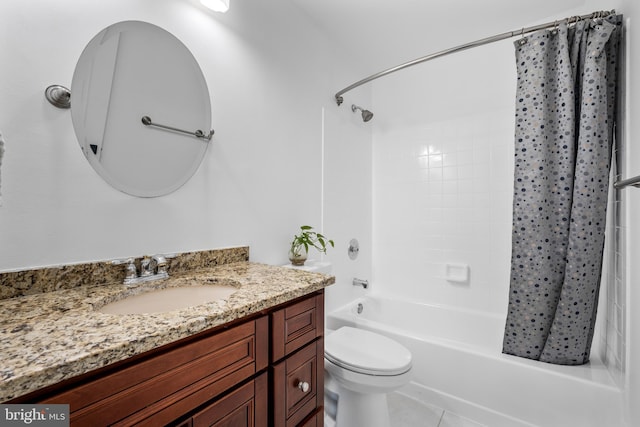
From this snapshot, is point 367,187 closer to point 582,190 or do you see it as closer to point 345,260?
point 345,260

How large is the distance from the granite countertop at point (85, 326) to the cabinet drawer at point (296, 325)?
5 cm

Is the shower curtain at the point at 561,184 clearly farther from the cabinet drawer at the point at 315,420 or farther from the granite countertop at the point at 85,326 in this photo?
the granite countertop at the point at 85,326

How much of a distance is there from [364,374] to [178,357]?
97cm

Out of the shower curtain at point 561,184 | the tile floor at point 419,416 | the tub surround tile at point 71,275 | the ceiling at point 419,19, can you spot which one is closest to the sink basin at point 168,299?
the tub surround tile at point 71,275

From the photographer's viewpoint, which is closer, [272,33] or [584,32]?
[584,32]

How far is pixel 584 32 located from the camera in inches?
58.6

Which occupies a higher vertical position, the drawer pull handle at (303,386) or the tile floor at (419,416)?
the drawer pull handle at (303,386)

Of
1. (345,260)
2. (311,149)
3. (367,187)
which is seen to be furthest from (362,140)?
(345,260)

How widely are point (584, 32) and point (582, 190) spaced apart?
33.1 inches

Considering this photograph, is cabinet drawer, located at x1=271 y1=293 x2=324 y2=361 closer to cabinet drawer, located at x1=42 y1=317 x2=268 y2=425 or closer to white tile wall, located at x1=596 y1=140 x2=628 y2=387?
cabinet drawer, located at x1=42 y1=317 x2=268 y2=425

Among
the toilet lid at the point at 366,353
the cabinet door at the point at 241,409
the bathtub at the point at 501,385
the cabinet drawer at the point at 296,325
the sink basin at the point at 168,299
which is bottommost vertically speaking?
the bathtub at the point at 501,385

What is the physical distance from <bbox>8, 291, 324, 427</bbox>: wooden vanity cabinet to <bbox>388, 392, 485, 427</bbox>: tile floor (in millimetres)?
849

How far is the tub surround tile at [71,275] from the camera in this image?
81cm

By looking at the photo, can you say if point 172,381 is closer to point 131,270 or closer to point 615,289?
point 131,270
